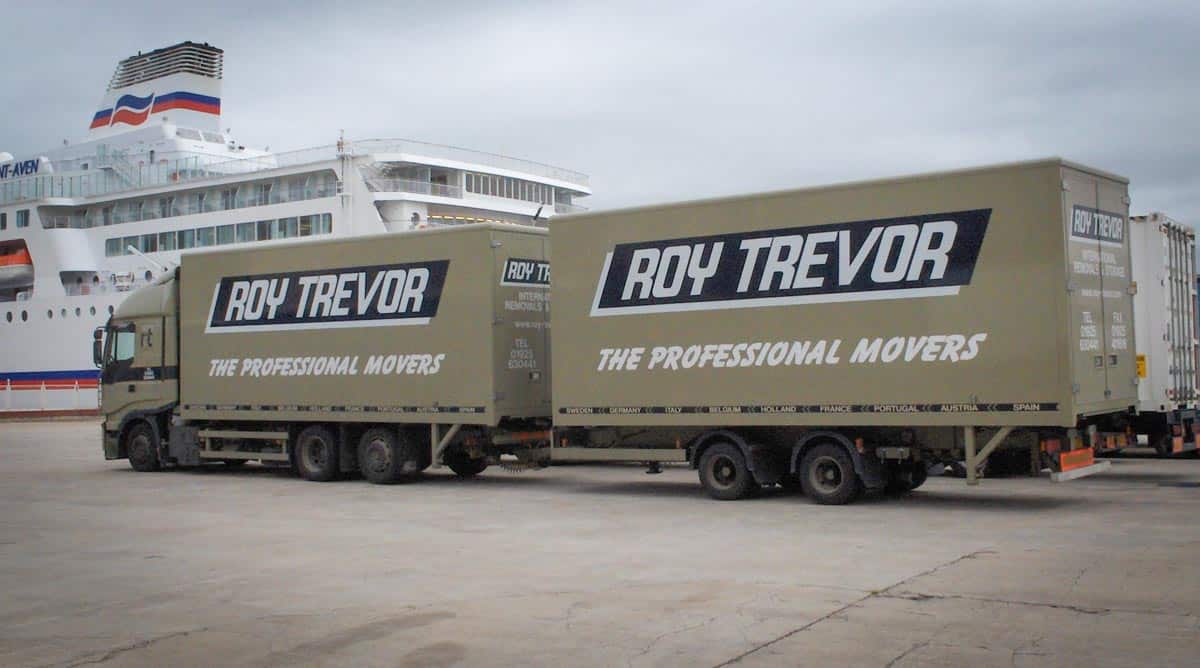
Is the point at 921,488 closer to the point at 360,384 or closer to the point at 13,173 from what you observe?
the point at 360,384

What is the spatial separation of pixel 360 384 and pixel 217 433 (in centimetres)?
334

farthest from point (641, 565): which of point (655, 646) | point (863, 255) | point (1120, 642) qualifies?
point (863, 255)

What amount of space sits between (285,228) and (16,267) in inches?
589

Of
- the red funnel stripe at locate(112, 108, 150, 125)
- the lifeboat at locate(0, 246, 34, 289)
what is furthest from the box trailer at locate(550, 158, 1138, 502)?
the lifeboat at locate(0, 246, 34, 289)

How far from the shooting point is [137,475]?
742 inches

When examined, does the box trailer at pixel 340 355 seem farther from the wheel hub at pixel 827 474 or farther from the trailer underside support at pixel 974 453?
the trailer underside support at pixel 974 453

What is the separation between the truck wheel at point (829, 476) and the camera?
12.6 meters

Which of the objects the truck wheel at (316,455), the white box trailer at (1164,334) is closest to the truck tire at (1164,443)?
the white box trailer at (1164,334)

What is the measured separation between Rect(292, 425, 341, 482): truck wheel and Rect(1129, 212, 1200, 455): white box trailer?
34.7 feet

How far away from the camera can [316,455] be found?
17.2 meters

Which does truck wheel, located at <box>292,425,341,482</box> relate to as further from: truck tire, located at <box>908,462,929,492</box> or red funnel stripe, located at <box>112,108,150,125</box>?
red funnel stripe, located at <box>112,108,150,125</box>

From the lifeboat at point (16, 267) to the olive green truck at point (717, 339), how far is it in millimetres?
33466

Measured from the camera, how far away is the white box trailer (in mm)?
13797

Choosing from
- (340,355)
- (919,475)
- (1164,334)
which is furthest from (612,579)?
(340,355)
